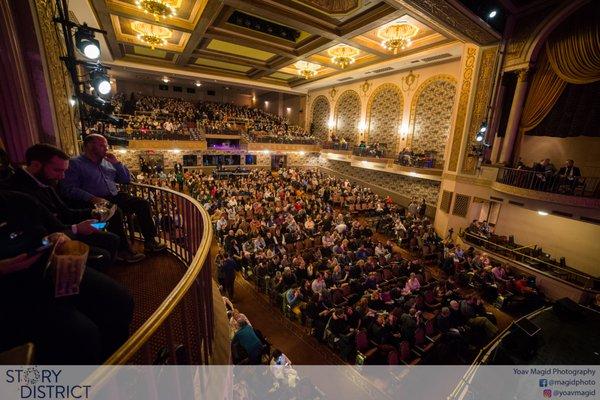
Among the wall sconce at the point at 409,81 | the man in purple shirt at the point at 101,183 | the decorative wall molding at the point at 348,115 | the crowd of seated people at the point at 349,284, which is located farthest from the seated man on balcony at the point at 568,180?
the decorative wall molding at the point at 348,115

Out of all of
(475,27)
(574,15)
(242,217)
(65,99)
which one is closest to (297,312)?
(242,217)

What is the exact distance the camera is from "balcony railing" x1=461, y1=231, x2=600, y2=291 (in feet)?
25.1

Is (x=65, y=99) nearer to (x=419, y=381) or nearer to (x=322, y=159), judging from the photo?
(x=419, y=381)

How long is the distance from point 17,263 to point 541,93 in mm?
13309

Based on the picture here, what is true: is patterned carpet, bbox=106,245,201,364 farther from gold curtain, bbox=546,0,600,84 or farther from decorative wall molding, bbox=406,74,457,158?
decorative wall molding, bbox=406,74,457,158

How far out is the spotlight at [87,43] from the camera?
15.0 feet

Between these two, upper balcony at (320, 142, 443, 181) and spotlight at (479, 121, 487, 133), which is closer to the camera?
spotlight at (479, 121, 487, 133)

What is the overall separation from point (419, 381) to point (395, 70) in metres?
16.8

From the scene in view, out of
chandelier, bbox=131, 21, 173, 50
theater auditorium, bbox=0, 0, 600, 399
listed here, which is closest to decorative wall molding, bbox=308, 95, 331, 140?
theater auditorium, bbox=0, 0, 600, 399

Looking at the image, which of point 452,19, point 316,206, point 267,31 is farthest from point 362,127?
point 452,19

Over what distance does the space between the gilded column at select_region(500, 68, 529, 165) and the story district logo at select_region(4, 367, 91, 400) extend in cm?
1296

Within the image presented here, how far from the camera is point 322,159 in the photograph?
24.8m

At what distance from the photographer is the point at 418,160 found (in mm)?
13961

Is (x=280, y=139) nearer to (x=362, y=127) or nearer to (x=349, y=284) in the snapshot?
(x=362, y=127)
